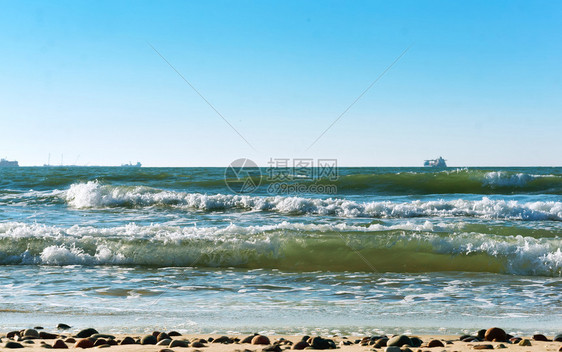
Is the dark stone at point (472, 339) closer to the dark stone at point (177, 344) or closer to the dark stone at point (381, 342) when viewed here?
the dark stone at point (381, 342)

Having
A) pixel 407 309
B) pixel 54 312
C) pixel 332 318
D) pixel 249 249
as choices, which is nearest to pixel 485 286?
pixel 407 309

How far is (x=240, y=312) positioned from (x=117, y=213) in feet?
38.6

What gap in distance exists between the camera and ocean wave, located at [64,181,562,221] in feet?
48.8

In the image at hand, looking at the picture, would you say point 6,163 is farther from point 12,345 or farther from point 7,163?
point 12,345

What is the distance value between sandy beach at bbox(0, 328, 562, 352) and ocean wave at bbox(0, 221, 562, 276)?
12.9 ft

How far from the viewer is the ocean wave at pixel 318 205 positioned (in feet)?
48.8

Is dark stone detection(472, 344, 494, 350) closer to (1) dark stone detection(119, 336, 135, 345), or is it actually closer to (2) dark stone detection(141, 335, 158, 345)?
(2) dark stone detection(141, 335, 158, 345)

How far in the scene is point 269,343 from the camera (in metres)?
3.80

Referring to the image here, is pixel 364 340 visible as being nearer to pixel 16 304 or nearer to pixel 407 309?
pixel 407 309

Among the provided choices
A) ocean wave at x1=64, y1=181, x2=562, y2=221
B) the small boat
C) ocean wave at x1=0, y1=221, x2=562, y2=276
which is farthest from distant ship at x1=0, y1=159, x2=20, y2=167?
ocean wave at x1=0, y1=221, x2=562, y2=276

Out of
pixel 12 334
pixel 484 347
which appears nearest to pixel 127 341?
pixel 12 334

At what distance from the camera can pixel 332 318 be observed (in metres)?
4.84

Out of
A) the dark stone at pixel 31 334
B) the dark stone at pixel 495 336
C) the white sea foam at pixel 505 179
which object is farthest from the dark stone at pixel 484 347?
the white sea foam at pixel 505 179

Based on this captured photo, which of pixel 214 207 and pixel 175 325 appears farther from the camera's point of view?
pixel 214 207
